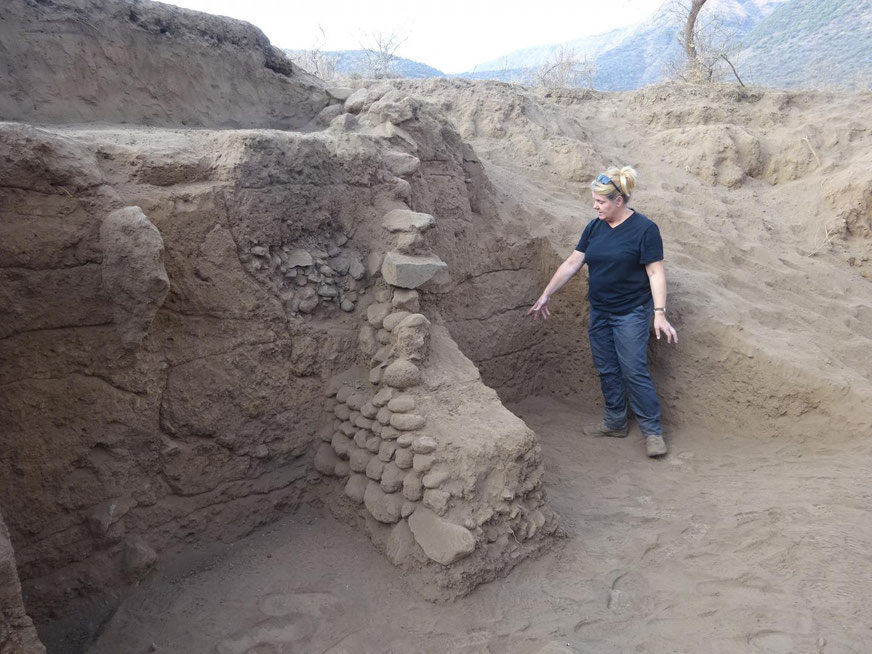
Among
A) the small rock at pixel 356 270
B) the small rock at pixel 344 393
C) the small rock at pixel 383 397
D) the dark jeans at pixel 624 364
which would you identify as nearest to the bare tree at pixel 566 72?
the dark jeans at pixel 624 364

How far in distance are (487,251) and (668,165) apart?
2.55 metres

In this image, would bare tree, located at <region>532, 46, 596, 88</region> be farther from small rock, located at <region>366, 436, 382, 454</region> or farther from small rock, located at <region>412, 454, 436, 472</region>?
small rock, located at <region>412, 454, 436, 472</region>

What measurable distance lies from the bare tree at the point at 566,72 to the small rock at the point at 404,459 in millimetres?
7145

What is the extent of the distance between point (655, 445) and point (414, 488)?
1.79 metres

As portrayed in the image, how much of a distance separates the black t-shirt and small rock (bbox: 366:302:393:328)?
→ 1347 mm

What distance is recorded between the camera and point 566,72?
31.6 ft

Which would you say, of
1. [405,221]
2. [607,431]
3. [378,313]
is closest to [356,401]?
[378,313]

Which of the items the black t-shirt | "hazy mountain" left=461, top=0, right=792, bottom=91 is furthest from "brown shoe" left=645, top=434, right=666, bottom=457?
"hazy mountain" left=461, top=0, right=792, bottom=91

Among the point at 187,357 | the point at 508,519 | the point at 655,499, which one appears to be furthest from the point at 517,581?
the point at 187,357

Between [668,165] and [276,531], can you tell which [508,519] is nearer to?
[276,531]

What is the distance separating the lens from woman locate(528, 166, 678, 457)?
3760 mm

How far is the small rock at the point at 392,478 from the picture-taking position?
3000 mm

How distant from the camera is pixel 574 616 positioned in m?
2.71

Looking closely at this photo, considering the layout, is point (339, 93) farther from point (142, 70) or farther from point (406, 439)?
point (406, 439)
